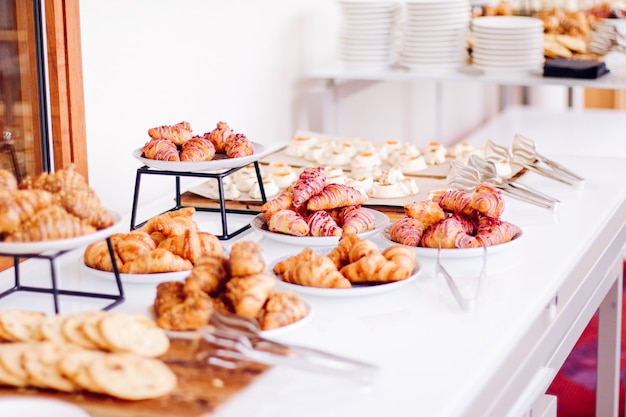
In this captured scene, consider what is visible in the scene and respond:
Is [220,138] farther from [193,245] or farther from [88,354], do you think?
[88,354]

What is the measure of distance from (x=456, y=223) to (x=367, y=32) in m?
1.40

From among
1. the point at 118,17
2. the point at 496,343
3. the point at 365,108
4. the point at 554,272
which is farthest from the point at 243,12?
the point at 496,343

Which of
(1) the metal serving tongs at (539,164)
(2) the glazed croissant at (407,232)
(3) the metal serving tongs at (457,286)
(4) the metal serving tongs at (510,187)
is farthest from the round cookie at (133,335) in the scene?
(1) the metal serving tongs at (539,164)

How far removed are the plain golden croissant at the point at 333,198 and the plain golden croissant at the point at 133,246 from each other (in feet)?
0.77

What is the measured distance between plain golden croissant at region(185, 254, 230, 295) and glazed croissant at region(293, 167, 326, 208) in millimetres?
302

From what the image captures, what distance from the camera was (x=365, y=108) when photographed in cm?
300

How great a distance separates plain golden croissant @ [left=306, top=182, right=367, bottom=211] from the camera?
4.32 feet

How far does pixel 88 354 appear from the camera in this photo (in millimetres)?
832

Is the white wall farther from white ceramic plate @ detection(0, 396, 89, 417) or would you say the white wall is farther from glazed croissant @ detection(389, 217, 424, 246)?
white ceramic plate @ detection(0, 396, 89, 417)

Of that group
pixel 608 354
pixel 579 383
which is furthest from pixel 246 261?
pixel 579 383

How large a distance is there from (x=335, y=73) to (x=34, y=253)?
1.59 metres

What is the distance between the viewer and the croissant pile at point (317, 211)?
130 cm

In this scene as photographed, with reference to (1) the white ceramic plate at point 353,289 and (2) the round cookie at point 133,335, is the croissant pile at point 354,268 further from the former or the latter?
(2) the round cookie at point 133,335

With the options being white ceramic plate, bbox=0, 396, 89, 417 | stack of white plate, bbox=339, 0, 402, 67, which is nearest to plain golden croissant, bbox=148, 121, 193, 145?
white ceramic plate, bbox=0, 396, 89, 417
